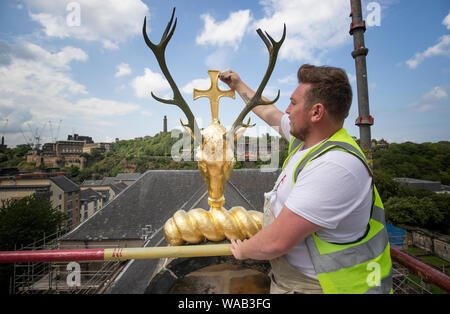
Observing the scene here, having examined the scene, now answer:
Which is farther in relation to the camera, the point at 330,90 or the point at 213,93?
the point at 213,93

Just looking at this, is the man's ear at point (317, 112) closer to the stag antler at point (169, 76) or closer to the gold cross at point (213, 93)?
the stag antler at point (169, 76)

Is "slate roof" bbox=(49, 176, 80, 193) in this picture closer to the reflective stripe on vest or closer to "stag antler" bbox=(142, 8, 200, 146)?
"stag antler" bbox=(142, 8, 200, 146)

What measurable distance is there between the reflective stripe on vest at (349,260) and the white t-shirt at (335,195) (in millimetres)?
53

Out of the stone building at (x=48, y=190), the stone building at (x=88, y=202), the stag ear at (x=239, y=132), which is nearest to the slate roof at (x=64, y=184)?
the stone building at (x=48, y=190)

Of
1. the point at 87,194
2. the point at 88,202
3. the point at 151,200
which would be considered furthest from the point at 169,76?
the point at 87,194

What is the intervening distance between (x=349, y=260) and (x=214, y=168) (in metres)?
1.42

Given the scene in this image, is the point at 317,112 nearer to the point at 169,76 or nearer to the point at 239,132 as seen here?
the point at 239,132

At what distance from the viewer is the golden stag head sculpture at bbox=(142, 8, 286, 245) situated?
2.14 meters

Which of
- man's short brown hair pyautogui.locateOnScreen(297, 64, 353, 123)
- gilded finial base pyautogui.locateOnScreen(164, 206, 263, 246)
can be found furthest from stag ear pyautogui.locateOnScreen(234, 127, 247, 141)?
man's short brown hair pyautogui.locateOnScreen(297, 64, 353, 123)

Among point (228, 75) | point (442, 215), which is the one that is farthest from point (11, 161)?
point (442, 215)

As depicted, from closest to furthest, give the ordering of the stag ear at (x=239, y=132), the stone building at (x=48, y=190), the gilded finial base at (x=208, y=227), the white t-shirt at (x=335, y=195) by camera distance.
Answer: the white t-shirt at (x=335, y=195) < the gilded finial base at (x=208, y=227) < the stag ear at (x=239, y=132) < the stone building at (x=48, y=190)

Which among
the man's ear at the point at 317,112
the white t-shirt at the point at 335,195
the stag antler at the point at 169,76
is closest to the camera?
the white t-shirt at the point at 335,195

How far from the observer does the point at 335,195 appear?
1.17 m

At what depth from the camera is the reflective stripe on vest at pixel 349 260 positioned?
129 centimetres
